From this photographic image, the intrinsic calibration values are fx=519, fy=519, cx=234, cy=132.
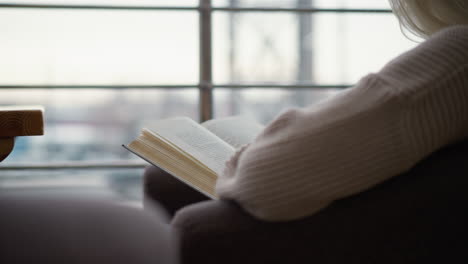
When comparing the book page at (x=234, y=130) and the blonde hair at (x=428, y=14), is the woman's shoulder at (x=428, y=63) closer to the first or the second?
the book page at (x=234, y=130)

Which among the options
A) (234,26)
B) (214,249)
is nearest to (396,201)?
(214,249)

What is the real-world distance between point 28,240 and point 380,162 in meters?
0.40

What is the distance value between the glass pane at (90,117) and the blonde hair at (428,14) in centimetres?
98

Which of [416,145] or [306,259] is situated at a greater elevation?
[416,145]

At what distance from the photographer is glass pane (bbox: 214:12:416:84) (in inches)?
121

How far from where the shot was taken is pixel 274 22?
12.4 ft

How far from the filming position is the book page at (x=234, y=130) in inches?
45.9

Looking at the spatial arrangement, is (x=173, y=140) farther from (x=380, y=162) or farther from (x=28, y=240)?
(x=28, y=240)

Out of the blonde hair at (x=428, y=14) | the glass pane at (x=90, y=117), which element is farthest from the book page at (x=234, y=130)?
the glass pane at (x=90, y=117)

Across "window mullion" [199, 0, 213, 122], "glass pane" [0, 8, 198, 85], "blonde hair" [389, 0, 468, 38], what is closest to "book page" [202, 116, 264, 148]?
"blonde hair" [389, 0, 468, 38]

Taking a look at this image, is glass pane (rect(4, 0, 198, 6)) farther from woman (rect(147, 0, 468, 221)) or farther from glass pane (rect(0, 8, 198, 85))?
woman (rect(147, 0, 468, 221))

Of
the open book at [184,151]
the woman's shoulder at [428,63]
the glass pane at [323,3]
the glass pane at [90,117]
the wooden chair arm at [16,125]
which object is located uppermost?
the woman's shoulder at [428,63]

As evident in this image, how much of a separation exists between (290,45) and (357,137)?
10.2ft

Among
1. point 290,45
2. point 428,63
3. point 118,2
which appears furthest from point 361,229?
point 290,45
